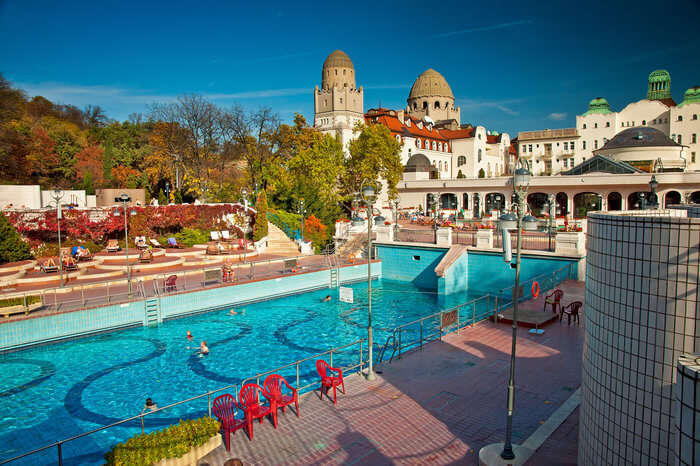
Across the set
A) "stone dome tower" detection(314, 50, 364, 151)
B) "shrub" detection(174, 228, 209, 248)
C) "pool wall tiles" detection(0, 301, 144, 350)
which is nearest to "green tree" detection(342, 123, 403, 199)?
"shrub" detection(174, 228, 209, 248)

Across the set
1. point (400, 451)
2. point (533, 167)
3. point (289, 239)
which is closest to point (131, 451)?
point (400, 451)

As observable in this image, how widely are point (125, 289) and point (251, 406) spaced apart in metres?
14.8

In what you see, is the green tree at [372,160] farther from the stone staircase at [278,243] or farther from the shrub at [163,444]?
the shrub at [163,444]

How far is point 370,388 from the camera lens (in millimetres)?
10523

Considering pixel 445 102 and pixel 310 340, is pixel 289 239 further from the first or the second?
pixel 445 102

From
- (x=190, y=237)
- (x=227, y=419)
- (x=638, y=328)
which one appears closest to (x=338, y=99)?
(x=190, y=237)

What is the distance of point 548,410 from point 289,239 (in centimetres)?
2791

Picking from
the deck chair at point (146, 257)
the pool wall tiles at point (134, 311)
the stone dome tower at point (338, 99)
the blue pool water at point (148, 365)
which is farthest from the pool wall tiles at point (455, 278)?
the stone dome tower at point (338, 99)

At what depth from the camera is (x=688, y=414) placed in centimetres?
388

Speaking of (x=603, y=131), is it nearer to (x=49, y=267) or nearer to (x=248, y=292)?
(x=248, y=292)

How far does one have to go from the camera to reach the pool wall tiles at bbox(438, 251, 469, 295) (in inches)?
976

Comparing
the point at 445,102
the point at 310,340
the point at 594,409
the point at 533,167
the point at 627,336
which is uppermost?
the point at 445,102

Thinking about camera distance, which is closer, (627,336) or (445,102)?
(627,336)

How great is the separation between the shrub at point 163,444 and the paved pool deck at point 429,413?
0.42m
